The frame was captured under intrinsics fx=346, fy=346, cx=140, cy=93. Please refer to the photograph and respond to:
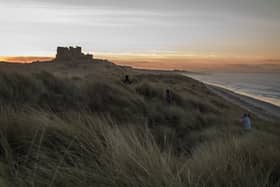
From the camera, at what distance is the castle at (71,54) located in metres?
104

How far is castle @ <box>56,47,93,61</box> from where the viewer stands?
104 metres

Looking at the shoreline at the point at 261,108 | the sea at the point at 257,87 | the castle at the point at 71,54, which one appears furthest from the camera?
the castle at the point at 71,54

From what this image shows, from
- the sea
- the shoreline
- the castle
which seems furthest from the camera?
the castle

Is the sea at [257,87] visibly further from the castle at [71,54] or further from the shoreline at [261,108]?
the castle at [71,54]

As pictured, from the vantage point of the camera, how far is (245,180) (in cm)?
259

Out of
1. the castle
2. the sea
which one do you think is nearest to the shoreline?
the sea

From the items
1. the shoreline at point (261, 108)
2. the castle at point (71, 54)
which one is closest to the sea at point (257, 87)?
the shoreline at point (261, 108)

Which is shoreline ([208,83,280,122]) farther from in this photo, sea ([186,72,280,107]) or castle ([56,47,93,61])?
castle ([56,47,93,61])

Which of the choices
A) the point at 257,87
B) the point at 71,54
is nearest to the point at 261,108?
the point at 257,87

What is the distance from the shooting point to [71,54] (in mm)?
106312

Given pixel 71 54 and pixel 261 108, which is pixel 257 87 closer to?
pixel 261 108

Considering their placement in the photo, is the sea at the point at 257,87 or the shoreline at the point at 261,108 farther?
the sea at the point at 257,87

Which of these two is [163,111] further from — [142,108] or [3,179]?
[3,179]

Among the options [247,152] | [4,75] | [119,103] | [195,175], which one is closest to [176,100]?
[119,103]
